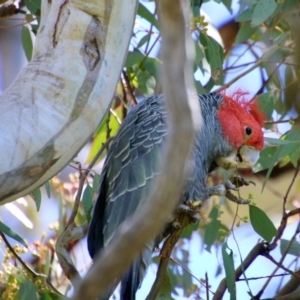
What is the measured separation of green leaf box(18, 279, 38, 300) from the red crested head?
0.88m

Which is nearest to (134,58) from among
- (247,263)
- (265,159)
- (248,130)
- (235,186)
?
(248,130)

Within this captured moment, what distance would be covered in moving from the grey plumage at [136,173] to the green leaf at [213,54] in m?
0.20

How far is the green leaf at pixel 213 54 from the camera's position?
255 cm

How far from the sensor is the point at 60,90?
1566 millimetres

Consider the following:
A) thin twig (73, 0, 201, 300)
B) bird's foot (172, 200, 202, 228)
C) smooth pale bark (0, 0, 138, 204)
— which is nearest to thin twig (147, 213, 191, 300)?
bird's foot (172, 200, 202, 228)

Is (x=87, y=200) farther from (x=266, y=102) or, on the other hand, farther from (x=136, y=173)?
(x=266, y=102)

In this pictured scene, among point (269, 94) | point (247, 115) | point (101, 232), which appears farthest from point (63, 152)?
point (269, 94)

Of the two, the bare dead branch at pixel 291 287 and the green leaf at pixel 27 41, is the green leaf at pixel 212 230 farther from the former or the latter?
the green leaf at pixel 27 41

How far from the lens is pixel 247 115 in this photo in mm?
2488

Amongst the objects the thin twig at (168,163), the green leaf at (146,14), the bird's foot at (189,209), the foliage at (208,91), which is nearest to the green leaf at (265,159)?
the foliage at (208,91)

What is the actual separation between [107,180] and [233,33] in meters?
1.63

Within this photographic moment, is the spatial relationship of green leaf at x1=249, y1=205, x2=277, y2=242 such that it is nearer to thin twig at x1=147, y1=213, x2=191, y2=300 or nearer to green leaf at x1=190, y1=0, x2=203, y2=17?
thin twig at x1=147, y1=213, x2=191, y2=300

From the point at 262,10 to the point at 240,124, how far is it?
0.50m

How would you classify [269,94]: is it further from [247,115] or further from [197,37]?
[197,37]
